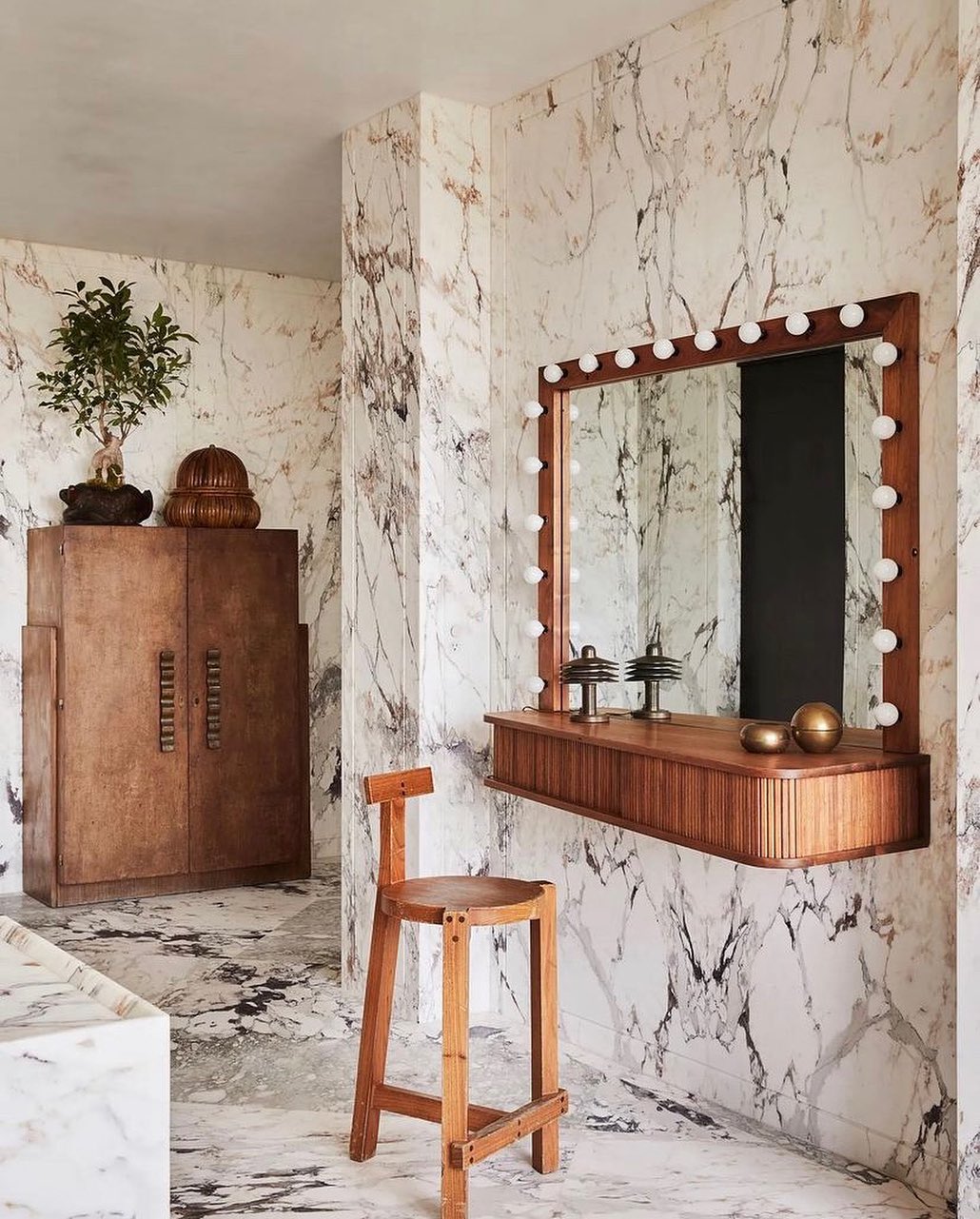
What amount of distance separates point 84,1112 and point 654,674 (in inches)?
68.3

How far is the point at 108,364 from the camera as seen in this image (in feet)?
17.7

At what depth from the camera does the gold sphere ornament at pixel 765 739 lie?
2807 mm

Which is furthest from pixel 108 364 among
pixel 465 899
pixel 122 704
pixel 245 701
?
pixel 465 899

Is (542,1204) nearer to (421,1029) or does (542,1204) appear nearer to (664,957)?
(664,957)

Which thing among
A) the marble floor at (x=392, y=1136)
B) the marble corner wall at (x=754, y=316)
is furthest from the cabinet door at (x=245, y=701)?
the marble corner wall at (x=754, y=316)

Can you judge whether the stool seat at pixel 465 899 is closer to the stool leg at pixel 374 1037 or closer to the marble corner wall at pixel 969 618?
the stool leg at pixel 374 1037

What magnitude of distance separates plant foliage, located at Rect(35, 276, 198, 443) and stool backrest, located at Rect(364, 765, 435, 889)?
9.63ft

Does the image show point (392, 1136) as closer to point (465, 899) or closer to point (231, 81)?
point (465, 899)

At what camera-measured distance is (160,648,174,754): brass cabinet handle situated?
5.45 metres

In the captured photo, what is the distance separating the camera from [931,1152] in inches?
109

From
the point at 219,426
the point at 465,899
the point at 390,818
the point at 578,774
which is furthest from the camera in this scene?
the point at 219,426

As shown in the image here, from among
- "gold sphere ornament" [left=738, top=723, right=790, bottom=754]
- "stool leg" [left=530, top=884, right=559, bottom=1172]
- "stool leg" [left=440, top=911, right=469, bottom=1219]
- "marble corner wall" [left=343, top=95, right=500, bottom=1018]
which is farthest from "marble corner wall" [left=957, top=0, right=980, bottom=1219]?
"marble corner wall" [left=343, top=95, right=500, bottom=1018]

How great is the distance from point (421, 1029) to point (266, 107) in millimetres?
2774

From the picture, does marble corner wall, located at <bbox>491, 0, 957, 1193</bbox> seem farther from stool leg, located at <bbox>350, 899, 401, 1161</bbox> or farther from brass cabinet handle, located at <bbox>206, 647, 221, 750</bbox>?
brass cabinet handle, located at <bbox>206, 647, 221, 750</bbox>
